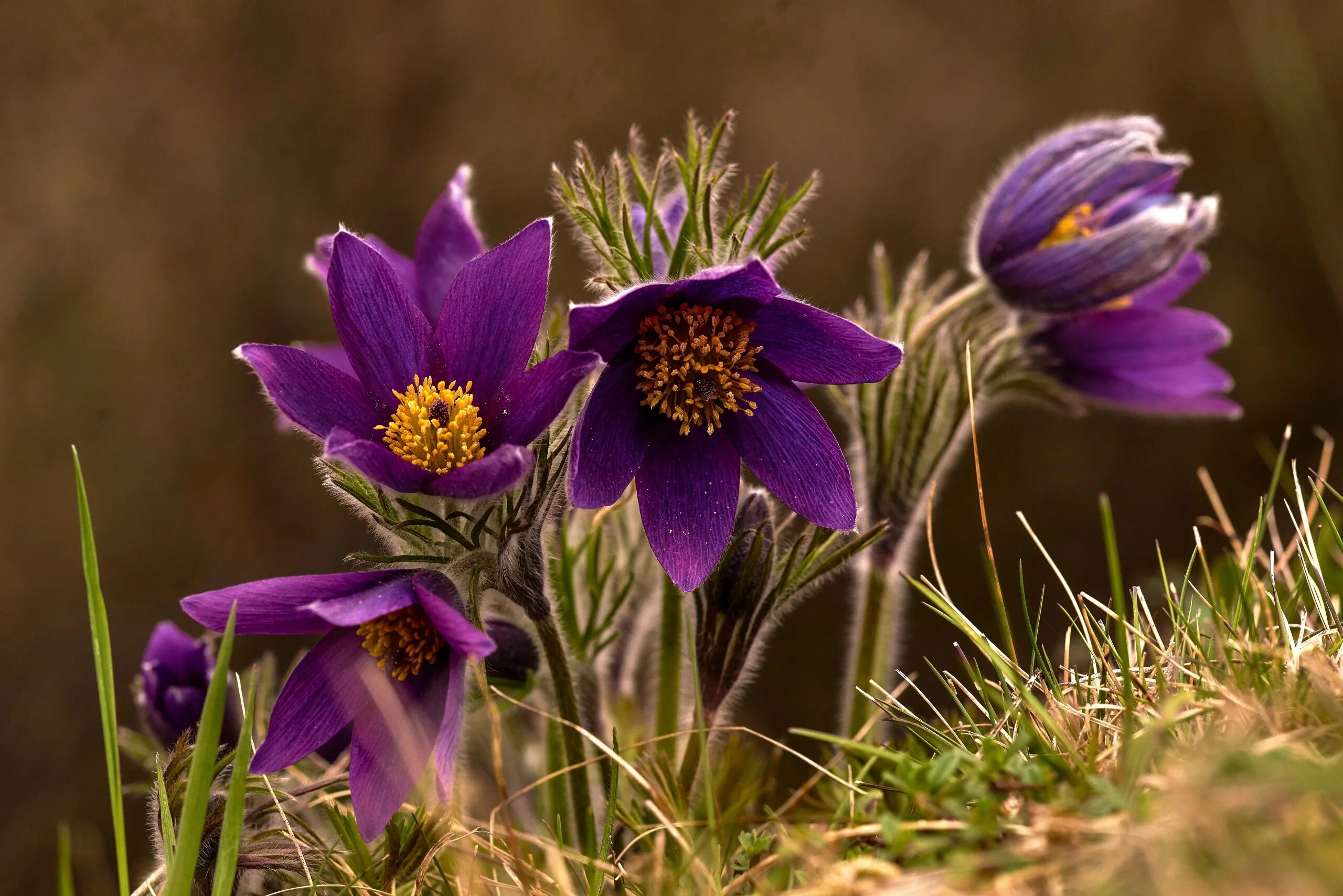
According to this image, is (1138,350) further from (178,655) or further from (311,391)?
(178,655)

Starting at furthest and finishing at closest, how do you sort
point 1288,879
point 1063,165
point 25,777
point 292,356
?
point 25,777
point 1063,165
point 292,356
point 1288,879

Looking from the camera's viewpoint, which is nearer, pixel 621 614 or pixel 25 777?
pixel 621 614

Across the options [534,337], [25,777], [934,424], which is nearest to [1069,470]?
[934,424]

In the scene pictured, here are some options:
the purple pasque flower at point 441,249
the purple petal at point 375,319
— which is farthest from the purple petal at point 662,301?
the purple pasque flower at point 441,249

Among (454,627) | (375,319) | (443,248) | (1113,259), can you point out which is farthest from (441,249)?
(1113,259)

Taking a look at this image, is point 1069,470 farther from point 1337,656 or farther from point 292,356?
point 292,356

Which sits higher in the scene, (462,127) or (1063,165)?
(462,127)

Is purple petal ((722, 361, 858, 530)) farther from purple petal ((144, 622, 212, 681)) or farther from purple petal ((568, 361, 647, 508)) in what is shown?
purple petal ((144, 622, 212, 681))
